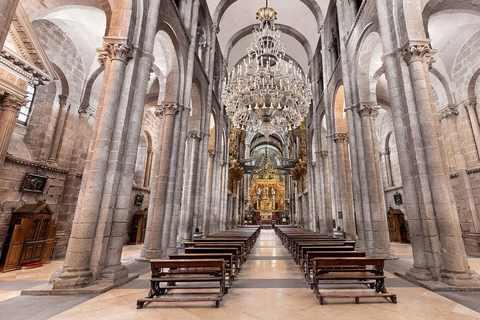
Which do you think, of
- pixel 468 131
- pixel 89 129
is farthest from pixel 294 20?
pixel 89 129

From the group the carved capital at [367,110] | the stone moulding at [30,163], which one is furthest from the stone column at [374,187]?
the stone moulding at [30,163]

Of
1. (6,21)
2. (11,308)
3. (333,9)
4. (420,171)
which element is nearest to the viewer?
(6,21)

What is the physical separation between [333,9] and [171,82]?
35.3 ft

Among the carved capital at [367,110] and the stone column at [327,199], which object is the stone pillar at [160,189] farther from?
the stone column at [327,199]

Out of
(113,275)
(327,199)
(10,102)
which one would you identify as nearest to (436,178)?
(113,275)

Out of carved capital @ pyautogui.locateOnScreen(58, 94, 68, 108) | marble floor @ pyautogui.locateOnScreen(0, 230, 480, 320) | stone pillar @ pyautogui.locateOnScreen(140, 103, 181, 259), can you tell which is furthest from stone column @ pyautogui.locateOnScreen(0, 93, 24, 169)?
stone pillar @ pyautogui.locateOnScreen(140, 103, 181, 259)

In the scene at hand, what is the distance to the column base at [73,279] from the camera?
→ 13.6ft

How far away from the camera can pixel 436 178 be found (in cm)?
496

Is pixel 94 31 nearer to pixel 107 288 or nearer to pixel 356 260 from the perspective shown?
pixel 107 288

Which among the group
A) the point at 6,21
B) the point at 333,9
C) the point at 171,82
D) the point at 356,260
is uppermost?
the point at 333,9

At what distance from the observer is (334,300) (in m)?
3.84

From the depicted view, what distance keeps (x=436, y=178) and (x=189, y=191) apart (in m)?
9.32

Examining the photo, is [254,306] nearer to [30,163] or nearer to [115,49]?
[115,49]

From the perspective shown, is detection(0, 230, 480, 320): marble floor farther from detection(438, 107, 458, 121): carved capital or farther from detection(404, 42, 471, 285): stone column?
detection(438, 107, 458, 121): carved capital
